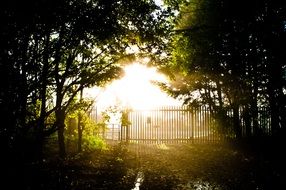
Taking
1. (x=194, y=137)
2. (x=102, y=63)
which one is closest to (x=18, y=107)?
(x=102, y=63)

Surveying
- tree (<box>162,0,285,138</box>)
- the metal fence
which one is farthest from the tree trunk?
the metal fence

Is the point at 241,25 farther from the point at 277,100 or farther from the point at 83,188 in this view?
the point at 83,188

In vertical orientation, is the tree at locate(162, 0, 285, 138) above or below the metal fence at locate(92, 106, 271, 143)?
above

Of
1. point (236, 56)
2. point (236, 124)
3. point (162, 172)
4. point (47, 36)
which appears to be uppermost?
point (236, 56)

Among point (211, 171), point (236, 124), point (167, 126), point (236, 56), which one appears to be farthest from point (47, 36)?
point (167, 126)

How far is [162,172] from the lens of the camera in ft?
Result: 36.9

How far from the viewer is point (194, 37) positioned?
17125mm

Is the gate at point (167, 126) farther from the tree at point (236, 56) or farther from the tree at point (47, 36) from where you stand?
the tree at point (47, 36)

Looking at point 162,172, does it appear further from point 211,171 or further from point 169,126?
point 169,126

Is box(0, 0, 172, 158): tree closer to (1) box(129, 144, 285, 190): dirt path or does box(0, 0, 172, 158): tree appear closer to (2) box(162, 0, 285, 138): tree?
(1) box(129, 144, 285, 190): dirt path

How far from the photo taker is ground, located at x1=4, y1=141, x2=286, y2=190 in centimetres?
851

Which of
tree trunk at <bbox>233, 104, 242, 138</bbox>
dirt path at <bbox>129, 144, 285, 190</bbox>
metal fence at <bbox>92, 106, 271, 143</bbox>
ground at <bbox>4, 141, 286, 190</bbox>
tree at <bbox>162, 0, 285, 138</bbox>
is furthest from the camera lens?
metal fence at <bbox>92, 106, 271, 143</bbox>

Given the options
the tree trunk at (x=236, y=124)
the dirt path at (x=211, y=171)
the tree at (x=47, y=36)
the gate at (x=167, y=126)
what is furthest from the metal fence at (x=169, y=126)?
the tree at (x=47, y=36)

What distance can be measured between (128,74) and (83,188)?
4.47 metres
